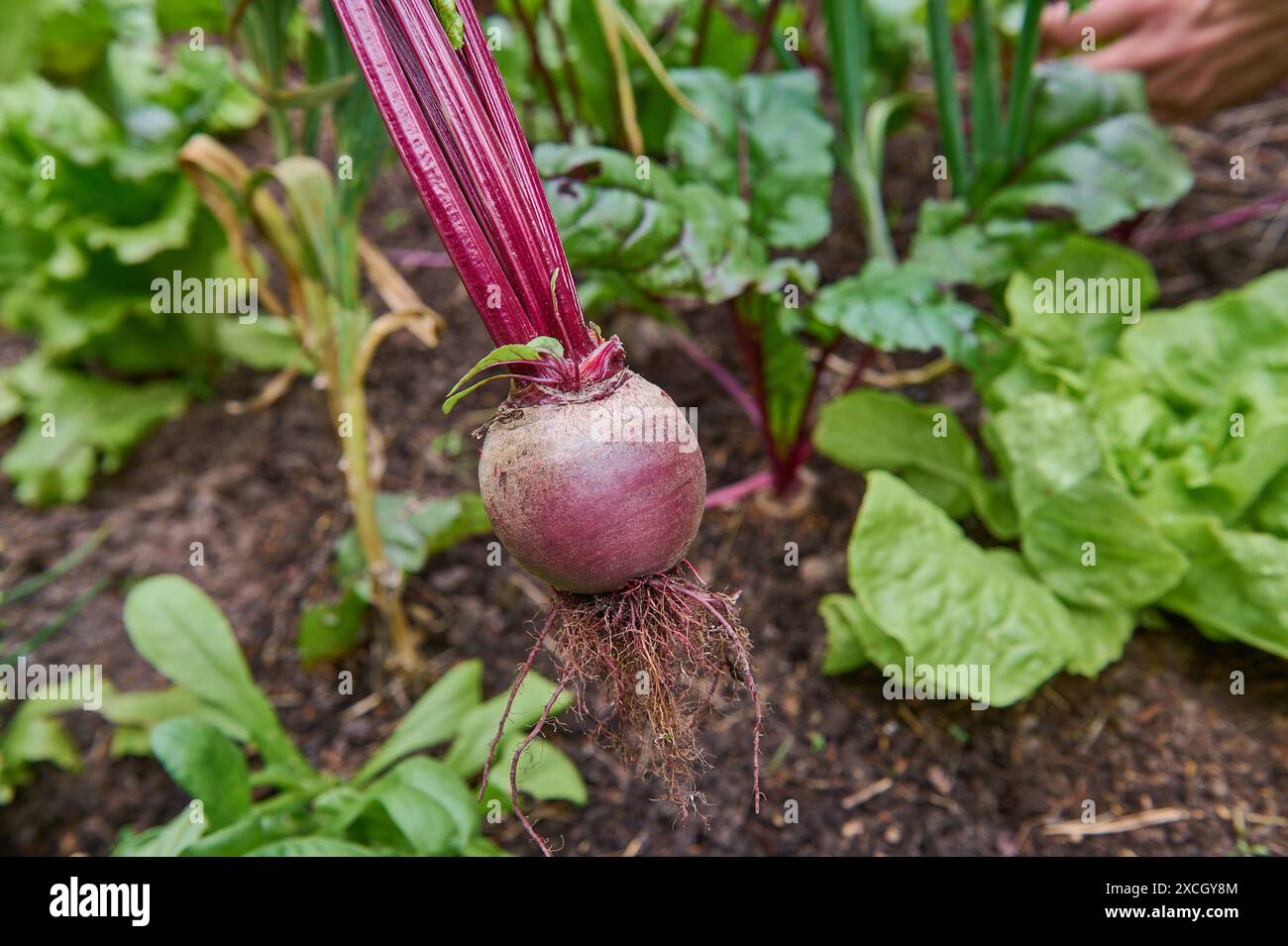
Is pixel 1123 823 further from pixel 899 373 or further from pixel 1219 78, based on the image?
pixel 1219 78

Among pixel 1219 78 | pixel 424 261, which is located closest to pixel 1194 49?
pixel 1219 78

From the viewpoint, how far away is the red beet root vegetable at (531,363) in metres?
0.90

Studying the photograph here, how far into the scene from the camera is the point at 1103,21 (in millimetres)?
1918

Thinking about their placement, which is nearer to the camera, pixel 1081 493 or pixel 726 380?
pixel 1081 493

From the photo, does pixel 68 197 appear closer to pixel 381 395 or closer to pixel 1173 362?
pixel 381 395

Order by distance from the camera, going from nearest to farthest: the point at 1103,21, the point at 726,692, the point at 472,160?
the point at 472,160, the point at 726,692, the point at 1103,21

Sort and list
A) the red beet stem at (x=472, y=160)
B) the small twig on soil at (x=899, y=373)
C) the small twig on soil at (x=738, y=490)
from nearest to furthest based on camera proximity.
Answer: the red beet stem at (x=472, y=160) < the small twig on soil at (x=738, y=490) < the small twig on soil at (x=899, y=373)

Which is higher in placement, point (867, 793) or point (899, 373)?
point (899, 373)

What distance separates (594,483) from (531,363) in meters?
0.16

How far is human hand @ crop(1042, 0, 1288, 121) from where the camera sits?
179cm

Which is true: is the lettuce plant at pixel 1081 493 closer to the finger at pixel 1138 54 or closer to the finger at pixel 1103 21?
the finger at pixel 1138 54

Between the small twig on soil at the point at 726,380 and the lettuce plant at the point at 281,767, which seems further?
the small twig on soil at the point at 726,380

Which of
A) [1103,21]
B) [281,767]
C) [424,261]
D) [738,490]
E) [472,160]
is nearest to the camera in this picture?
[472,160]

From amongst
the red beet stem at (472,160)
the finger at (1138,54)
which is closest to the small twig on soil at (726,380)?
the red beet stem at (472,160)
